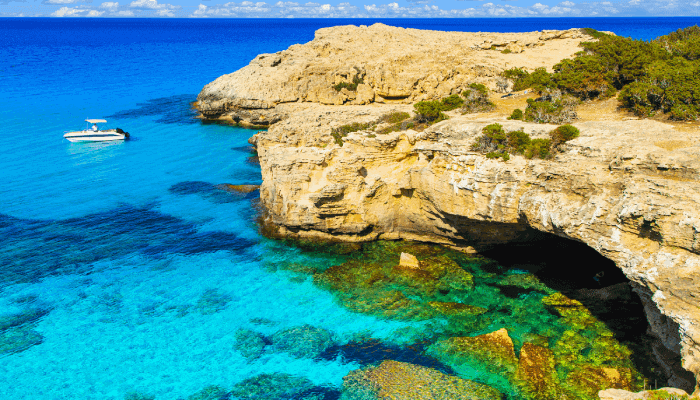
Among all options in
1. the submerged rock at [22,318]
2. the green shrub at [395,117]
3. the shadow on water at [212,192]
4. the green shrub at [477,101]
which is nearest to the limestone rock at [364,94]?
the green shrub at [395,117]

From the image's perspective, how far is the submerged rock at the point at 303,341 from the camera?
709 inches

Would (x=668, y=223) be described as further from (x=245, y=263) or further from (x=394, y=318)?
(x=245, y=263)

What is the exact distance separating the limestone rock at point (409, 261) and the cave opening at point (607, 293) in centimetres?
399

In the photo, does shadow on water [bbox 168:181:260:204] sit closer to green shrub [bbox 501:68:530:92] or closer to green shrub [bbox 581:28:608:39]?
green shrub [bbox 501:68:530:92]

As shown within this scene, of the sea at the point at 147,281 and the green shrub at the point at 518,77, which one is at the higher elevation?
the green shrub at the point at 518,77

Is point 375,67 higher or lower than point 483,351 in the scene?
higher

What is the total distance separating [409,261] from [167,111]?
48703 millimetres

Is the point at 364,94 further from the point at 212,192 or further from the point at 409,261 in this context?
the point at 409,261

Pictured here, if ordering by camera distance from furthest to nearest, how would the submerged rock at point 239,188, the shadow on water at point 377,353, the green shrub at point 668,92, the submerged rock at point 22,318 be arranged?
1. the submerged rock at point 239,188
2. the green shrub at point 668,92
3. the submerged rock at point 22,318
4. the shadow on water at point 377,353

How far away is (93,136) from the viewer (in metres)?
48.5

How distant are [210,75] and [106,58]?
4384cm

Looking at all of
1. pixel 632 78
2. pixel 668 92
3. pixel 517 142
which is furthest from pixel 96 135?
pixel 668 92

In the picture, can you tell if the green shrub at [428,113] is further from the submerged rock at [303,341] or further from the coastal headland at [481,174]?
the submerged rock at [303,341]

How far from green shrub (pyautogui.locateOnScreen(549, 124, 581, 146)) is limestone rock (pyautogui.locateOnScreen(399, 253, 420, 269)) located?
8348mm
